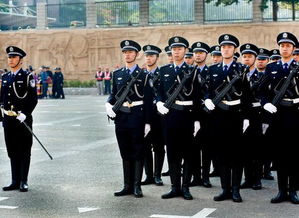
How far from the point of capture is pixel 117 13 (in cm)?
4272

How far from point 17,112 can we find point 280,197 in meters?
3.70

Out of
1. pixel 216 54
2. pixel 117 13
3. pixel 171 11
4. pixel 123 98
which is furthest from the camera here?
pixel 117 13

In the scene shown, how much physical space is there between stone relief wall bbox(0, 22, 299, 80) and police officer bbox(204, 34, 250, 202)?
2975 cm

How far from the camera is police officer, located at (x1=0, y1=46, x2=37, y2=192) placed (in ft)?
29.4

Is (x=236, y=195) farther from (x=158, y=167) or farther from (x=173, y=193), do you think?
(x=158, y=167)

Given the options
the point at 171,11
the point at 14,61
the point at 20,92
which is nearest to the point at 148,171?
the point at 20,92

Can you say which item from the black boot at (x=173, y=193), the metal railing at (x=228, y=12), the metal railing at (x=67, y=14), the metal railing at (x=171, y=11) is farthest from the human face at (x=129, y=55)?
the metal railing at (x=67, y=14)

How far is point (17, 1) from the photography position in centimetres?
7169

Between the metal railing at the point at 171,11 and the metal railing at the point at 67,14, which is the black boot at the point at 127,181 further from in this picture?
the metal railing at the point at 67,14

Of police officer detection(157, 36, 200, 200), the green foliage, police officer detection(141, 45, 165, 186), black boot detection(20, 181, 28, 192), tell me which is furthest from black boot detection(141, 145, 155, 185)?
the green foliage

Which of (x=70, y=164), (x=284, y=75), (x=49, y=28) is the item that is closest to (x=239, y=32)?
(x=49, y=28)

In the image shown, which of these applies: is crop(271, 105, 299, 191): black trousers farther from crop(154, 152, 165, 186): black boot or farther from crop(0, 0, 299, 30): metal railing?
crop(0, 0, 299, 30): metal railing

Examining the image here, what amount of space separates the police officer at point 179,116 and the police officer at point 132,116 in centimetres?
31

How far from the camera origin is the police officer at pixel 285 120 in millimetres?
8016
